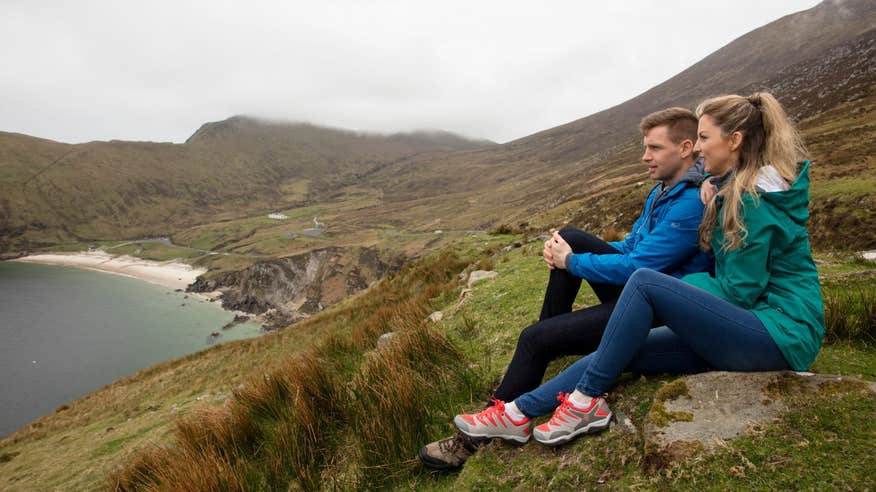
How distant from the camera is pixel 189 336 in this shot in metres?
58.3

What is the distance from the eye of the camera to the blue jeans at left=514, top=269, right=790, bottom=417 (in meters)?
2.68

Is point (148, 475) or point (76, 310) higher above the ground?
point (148, 475)

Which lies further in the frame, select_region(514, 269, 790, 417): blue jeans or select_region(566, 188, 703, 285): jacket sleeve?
select_region(566, 188, 703, 285): jacket sleeve

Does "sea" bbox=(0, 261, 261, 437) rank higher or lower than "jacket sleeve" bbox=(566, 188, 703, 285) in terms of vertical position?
lower

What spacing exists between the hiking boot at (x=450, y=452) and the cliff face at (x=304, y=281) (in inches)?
2347

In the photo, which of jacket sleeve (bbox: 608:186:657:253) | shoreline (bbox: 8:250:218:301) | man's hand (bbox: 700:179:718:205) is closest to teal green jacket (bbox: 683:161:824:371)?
man's hand (bbox: 700:179:718:205)

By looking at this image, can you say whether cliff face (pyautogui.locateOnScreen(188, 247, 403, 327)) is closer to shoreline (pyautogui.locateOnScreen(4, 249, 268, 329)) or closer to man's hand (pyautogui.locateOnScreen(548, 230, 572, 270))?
shoreline (pyautogui.locateOnScreen(4, 249, 268, 329))

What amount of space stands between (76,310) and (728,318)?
332ft

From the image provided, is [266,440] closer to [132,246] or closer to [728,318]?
[728,318]

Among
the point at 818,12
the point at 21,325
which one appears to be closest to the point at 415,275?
the point at 21,325

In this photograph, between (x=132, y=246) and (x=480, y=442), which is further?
(x=132, y=246)

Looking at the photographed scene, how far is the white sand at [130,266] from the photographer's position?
9250cm

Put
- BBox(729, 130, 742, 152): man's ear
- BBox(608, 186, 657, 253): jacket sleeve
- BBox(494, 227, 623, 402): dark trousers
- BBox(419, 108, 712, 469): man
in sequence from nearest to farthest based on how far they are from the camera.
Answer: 1. BBox(729, 130, 742, 152): man's ear
2. BBox(419, 108, 712, 469): man
3. BBox(494, 227, 623, 402): dark trousers
4. BBox(608, 186, 657, 253): jacket sleeve

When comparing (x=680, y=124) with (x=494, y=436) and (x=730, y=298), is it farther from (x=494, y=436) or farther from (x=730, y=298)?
(x=494, y=436)
